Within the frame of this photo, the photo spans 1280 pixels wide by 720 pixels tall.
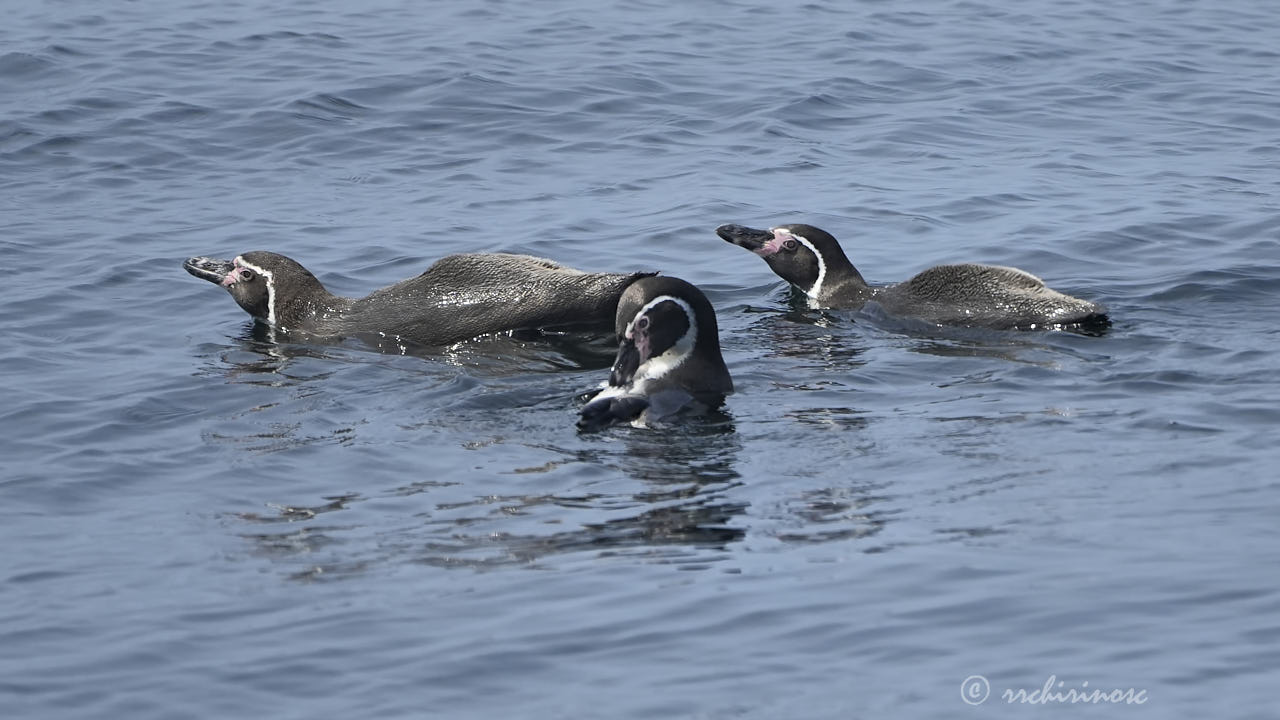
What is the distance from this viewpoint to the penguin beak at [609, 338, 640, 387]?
11656 millimetres

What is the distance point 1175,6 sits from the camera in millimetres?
30422

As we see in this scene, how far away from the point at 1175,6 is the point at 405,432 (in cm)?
2306

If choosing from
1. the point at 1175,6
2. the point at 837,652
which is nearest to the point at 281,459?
the point at 837,652

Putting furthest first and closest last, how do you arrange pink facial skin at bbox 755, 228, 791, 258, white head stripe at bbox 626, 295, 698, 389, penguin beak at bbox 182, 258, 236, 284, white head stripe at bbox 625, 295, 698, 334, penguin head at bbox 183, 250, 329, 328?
pink facial skin at bbox 755, 228, 791, 258 < penguin beak at bbox 182, 258, 236, 284 < penguin head at bbox 183, 250, 329, 328 < white head stripe at bbox 625, 295, 698, 334 < white head stripe at bbox 626, 295, 698, 389

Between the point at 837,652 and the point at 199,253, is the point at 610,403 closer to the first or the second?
the point at 837,652

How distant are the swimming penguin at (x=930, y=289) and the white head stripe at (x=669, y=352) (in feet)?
8.33

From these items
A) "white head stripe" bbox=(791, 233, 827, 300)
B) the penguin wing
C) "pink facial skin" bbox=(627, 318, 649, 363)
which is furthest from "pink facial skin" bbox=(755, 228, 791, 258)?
the penguin wing

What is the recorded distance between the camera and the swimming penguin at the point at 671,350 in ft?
38.1

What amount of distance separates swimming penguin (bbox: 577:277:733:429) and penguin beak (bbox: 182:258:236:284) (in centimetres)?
430

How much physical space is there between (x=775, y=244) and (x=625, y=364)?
155 inches

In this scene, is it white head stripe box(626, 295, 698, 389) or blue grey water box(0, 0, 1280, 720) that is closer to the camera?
A: blue grey water box(0, 0, 1280, 720)

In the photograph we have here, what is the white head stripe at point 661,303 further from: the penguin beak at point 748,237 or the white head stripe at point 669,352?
the penguin beak at point 748,237

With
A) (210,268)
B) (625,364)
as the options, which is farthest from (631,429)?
(210,268)

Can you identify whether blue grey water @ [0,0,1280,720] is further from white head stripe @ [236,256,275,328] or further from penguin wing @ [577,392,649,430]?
white head stripe @ [236,256,275,328]
